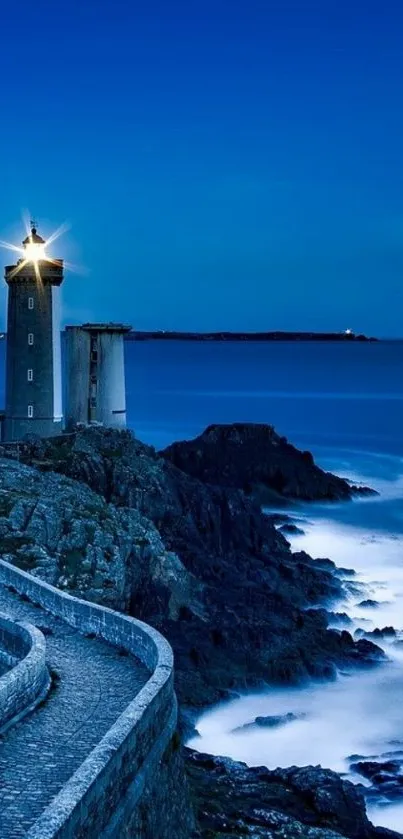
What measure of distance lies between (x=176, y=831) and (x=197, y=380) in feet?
397

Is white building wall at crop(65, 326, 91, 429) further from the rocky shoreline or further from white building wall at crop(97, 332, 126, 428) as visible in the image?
the rocky shoreline

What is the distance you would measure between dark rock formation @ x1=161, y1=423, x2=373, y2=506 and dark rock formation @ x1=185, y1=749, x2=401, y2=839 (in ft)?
93.9

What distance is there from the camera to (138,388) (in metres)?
115

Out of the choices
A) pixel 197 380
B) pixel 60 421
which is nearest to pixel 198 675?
pixel 60 421

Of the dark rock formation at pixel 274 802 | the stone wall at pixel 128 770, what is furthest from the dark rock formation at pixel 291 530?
the stone wall at pixel 128 770

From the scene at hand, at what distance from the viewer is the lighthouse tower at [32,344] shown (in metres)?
39.3

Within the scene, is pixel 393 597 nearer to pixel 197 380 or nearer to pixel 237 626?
pixel 237 626

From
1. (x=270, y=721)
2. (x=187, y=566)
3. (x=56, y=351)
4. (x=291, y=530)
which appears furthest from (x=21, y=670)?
(x=291, y=530)

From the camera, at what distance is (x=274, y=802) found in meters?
18.1

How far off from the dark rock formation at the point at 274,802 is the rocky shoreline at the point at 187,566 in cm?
7

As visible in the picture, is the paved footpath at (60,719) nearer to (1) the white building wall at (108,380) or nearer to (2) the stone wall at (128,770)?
(2) the stone wall at (128,770)

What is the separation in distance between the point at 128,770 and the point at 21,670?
2.53m

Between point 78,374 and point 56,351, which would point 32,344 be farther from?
point 78,374

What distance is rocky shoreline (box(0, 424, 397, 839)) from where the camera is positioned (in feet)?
79.9
